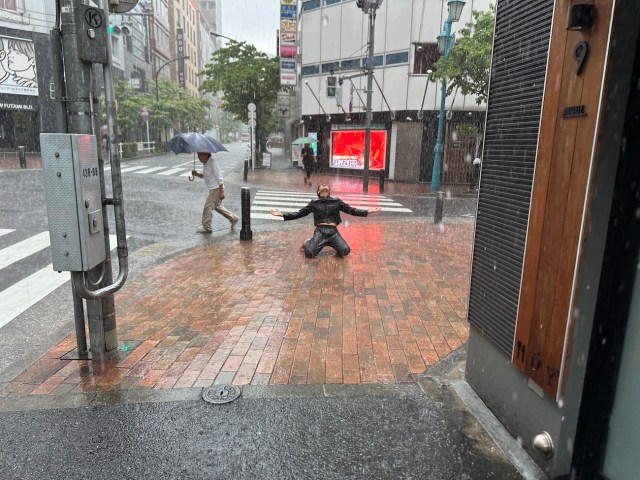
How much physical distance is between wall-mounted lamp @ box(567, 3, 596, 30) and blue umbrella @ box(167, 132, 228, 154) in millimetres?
7529

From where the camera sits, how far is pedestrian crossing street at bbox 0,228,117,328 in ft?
18.2

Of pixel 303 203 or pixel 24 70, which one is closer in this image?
pixel 303 203

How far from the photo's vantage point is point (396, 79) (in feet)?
76.3

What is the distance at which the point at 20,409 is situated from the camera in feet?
11.0

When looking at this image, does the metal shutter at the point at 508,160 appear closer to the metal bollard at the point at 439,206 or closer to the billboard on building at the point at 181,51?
the metal bollard at the point at 439,206

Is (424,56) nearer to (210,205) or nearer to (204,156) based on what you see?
(204,156)

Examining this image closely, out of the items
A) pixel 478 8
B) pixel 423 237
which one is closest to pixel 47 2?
pixel 478 8

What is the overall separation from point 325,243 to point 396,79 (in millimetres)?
17914

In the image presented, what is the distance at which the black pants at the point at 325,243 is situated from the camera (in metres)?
7.73

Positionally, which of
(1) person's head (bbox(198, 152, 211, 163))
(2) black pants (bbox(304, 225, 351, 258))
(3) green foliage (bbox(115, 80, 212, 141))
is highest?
(3) green foliage (bbox(115, 80, 212, 141))

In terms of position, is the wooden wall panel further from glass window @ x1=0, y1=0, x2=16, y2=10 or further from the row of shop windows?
glass window @ x1=0, y1=0, x2=16, y2=10

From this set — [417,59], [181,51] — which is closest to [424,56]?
[417,59]

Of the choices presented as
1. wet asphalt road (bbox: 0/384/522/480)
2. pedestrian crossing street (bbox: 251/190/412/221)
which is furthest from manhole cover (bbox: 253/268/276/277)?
pedestrian crossing street (bbox: 251/190/412/221)

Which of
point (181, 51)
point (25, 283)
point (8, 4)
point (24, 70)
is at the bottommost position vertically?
point (25, 283)
